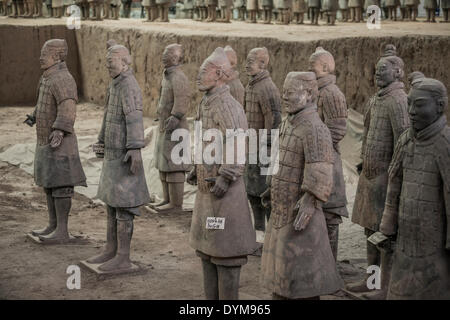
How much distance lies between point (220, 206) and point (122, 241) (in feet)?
5.35

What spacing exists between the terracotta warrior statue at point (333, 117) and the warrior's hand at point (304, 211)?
1.47 m

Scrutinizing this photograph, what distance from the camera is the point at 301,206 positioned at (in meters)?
4.55

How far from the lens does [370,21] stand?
511 inches

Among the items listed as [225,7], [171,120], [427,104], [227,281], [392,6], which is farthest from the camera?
[225,7]

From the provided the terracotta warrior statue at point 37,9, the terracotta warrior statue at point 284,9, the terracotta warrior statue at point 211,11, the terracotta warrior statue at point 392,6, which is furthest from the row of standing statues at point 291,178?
the terracotta warrior statue at point 37,9

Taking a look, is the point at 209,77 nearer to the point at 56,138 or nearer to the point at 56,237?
the point at 56,138

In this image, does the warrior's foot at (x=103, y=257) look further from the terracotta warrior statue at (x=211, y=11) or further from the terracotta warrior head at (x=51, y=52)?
the terracotta warrior statue at (x=211, y=11)

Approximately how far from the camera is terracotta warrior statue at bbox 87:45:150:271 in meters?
6.14

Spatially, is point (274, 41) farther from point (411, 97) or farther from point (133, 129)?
point (411, 97)

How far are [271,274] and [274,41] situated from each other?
6558 millimetres

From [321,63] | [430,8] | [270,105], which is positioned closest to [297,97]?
[321,63]

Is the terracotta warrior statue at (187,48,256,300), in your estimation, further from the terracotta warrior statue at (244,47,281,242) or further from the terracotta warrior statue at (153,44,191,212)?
the terracotta warrior statue at (153,44,191,212)

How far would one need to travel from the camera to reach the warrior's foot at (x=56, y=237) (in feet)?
24.0

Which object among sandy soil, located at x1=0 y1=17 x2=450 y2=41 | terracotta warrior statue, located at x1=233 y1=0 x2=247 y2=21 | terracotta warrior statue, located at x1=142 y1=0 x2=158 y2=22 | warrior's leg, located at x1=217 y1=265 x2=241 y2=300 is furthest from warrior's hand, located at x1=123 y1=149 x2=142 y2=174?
terracotta warrior statue, located at x1=233 y1=0 x2=247 y2=21
